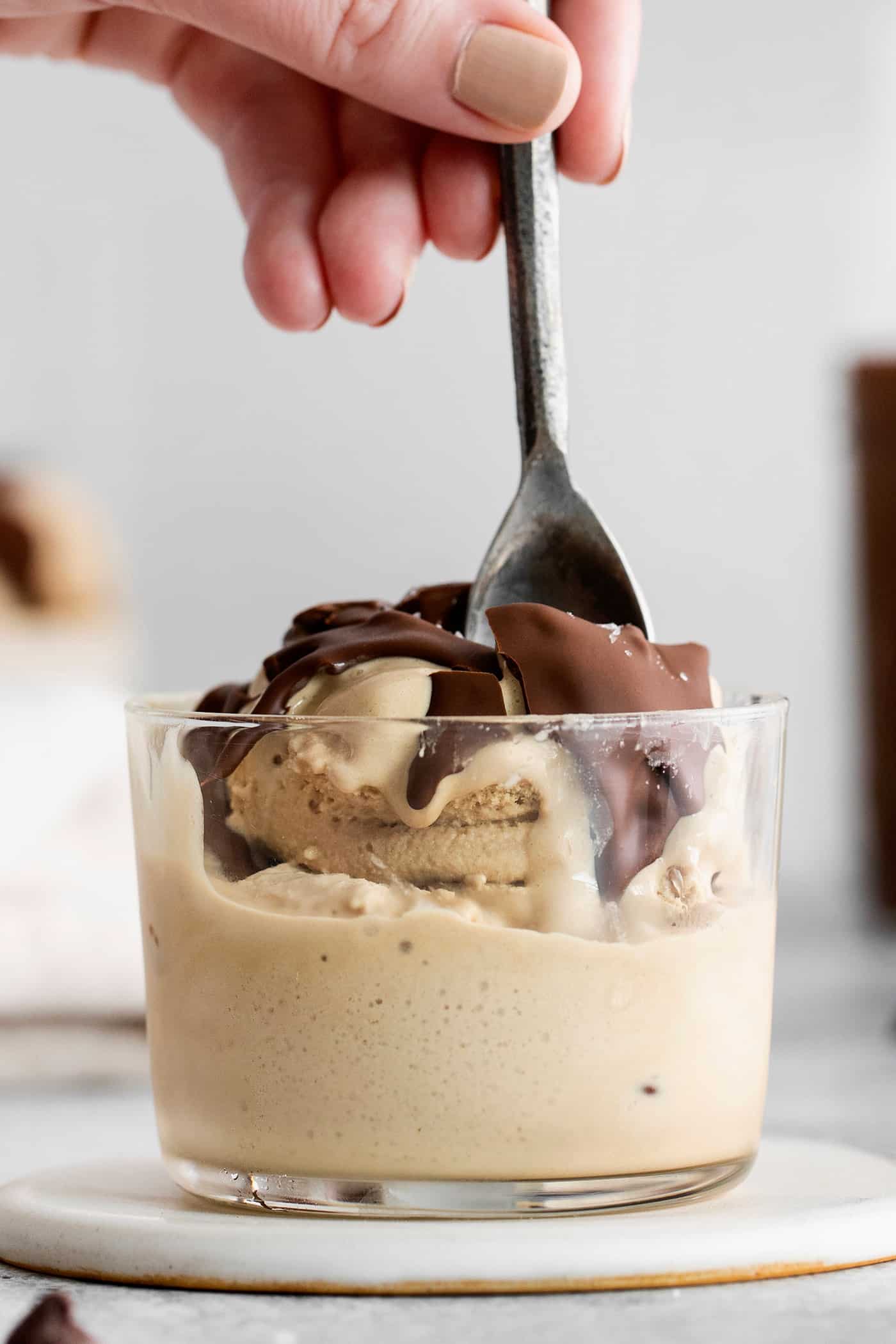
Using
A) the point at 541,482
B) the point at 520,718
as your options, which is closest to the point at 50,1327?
the point at 520,718

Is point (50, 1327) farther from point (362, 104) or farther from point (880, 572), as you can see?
point (880, 572)

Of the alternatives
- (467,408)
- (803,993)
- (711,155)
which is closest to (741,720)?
(803,993)

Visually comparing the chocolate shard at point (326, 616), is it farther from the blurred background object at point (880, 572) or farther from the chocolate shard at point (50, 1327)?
the blurred background object at point (880, 572)

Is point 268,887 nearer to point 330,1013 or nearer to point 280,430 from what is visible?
point 330,1013

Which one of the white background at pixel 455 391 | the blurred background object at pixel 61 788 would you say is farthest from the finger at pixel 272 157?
the white background at pixel 455 391

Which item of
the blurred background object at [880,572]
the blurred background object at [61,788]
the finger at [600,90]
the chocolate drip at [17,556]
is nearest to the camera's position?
the finger at [600,90]

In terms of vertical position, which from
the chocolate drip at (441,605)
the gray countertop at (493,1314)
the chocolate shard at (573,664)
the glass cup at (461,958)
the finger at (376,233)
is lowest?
the gray countertop at (493,1314)

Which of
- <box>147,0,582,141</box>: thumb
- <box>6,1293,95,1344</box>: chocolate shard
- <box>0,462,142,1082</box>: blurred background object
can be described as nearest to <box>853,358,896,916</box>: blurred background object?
<box>0,462,142,1082</box>: blurred background object

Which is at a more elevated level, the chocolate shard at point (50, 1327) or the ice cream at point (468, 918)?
the ice cream at point (468, 918)
